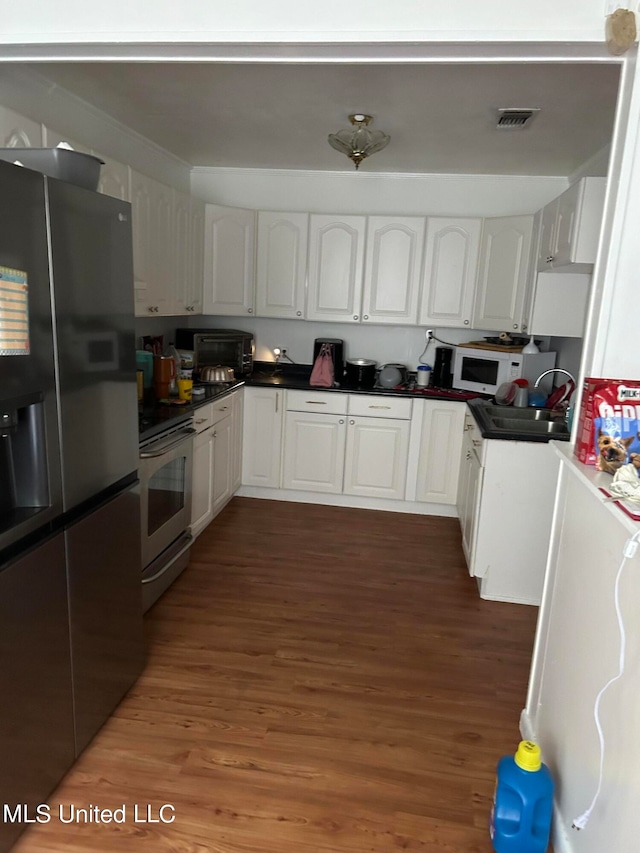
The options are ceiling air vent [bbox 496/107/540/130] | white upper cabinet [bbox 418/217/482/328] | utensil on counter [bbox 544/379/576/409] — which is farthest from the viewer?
white upper cabinet [bbox 418/217/482/328]

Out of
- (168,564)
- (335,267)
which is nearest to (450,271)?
(335,267)

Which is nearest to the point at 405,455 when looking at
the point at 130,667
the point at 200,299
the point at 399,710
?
the point at 200,299

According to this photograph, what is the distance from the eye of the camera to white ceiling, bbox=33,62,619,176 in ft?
8.01

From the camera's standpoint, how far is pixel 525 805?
152 cm

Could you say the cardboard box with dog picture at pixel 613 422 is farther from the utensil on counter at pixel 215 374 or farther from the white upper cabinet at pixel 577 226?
the utensil on counter at pixel 215 374

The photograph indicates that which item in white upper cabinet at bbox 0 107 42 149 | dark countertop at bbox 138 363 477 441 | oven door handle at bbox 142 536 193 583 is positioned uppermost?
white upper cabinet at bbox 0 107 42 149

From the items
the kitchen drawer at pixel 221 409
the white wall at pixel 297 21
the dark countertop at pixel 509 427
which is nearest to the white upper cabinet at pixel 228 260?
the kitchen drawer at pixel 221 409

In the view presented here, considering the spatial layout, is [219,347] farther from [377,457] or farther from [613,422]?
[613,422]

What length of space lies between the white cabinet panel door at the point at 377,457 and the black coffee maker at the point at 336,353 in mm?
440

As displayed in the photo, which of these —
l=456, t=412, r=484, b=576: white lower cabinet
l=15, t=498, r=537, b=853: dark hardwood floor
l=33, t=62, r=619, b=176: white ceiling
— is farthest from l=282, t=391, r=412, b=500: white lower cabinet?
l=33, t=62, r=619, b=176: white ceiling

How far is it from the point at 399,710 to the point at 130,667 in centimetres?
100

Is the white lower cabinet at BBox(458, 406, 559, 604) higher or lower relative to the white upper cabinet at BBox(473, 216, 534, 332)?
lower

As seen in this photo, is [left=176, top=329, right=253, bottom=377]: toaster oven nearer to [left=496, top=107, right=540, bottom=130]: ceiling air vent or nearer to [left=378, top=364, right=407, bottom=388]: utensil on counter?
[left=378, top=364, right=407, bottom=388]: utensil on counter

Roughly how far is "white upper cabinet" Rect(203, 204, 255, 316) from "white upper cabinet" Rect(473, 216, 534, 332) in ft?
5.37
